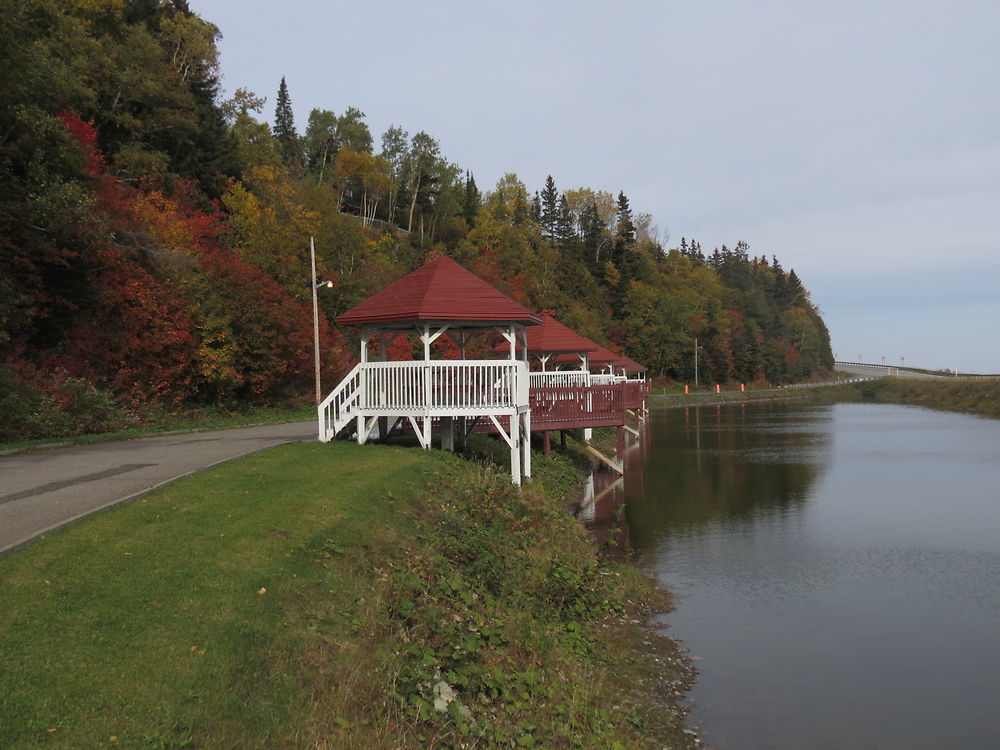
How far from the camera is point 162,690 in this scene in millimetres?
5457

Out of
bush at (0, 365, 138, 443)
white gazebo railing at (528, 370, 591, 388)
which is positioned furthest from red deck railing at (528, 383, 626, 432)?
bush at (0, 365, 138, 443)

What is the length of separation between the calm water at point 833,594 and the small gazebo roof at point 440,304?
20.1 ft

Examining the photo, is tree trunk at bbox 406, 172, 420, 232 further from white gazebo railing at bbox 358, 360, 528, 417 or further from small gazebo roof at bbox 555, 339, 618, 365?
white gazebo railing at bbox 358, 360, 528, 417

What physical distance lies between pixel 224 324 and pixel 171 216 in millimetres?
6176

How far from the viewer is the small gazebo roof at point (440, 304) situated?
1650 cm

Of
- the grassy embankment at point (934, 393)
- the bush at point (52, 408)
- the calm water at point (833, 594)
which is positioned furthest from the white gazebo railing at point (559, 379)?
the grassy embankment at point (934, 393)

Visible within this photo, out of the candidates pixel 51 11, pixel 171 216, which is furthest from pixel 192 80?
pixel 51 11

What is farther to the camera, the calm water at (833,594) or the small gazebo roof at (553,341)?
the small gazebo roof at (553,341)

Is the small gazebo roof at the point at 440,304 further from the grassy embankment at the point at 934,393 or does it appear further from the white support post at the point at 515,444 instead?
the grassy embankment at the point at 934,393

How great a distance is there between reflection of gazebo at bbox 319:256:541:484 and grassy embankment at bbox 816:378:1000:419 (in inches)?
2015

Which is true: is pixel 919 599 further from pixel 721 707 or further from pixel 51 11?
pixel 51 11

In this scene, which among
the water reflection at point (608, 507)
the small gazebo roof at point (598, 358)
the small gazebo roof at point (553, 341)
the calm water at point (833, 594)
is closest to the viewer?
the calm water at point (833, 594)

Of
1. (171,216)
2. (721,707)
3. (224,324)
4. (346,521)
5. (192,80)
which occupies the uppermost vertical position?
(192,80)

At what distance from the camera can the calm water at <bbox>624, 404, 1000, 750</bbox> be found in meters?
8.41
